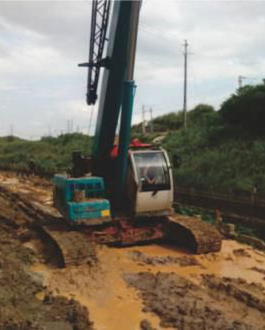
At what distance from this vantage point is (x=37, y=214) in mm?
16766

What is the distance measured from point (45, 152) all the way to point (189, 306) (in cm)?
4817

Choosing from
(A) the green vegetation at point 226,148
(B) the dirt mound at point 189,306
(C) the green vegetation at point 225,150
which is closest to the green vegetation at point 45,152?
(A) the green vegetation at point 226,148

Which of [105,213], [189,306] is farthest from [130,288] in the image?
[105,213]

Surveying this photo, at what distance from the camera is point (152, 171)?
11.3 m

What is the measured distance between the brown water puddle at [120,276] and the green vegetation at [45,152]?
28.0 m

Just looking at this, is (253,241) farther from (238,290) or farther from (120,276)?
(120,276)

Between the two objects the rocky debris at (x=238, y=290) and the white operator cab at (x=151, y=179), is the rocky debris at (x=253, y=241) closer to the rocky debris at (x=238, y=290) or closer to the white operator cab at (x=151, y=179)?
the white operator cab at (x=151, y=179)

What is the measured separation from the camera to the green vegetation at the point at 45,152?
43.0 metres

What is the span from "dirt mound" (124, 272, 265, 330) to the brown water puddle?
22 centimetres

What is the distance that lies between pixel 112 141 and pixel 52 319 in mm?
5623

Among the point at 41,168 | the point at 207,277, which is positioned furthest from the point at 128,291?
the point at 41,168

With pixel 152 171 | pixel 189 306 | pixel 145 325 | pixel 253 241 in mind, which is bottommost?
pixel 145 325

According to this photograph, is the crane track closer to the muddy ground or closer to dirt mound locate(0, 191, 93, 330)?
the muddy ground

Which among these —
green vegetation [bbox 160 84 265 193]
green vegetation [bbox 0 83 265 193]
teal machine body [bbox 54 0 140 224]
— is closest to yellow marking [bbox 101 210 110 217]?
teal machine body [bbox 54 0 140 224]
